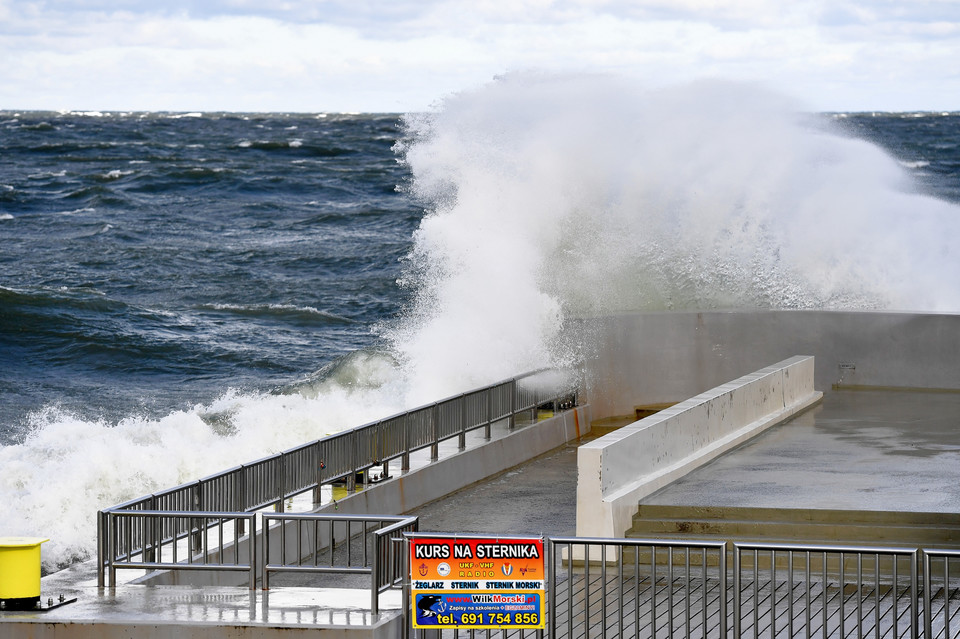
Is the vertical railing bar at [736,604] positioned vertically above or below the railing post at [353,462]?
above

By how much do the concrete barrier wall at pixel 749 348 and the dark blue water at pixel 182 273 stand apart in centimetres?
1301

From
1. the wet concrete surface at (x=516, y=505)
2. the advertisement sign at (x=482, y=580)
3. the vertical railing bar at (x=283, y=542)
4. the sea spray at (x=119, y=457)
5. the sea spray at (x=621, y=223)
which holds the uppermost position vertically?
the sea spray at (x=621, y=223)

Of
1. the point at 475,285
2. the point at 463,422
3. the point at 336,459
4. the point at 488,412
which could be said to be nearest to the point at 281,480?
the point at 336,459

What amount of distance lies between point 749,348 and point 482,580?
14534 millimetres

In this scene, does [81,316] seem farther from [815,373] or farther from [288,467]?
[288,467]

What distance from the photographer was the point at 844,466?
557 inches

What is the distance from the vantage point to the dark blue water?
36.4 m

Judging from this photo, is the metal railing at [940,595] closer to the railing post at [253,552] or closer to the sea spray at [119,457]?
the railing post at [253,552]

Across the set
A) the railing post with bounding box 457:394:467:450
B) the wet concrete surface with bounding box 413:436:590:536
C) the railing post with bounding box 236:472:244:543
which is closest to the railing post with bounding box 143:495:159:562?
the railing post with bounding box 236:472:244:543

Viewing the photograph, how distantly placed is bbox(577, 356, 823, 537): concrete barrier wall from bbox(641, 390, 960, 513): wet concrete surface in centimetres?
16

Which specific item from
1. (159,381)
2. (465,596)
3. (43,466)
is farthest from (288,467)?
(159,381)

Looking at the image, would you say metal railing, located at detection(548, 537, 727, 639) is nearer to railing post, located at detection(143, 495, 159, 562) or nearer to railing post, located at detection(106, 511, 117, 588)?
railing post, located at detection(143, 495, 159, 562)

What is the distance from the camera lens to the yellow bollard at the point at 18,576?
351 inches

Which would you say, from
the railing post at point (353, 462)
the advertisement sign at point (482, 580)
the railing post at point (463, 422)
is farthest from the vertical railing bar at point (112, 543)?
the railing post at point (463, 422)
